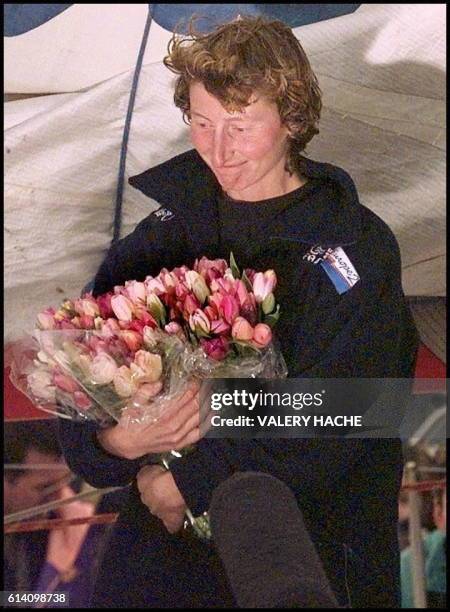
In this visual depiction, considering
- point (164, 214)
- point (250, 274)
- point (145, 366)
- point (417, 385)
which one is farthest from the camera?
point (417, 385)

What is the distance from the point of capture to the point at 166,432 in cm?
125

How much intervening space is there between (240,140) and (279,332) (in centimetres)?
25

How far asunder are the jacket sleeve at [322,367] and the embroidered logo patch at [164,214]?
0.85 ft

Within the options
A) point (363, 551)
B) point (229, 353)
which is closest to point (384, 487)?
point (363, 551)

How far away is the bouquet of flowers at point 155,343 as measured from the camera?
3.89 ft

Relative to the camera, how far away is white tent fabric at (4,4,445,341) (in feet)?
5.49

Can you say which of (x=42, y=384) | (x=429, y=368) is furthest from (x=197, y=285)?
(x=429, y=368)

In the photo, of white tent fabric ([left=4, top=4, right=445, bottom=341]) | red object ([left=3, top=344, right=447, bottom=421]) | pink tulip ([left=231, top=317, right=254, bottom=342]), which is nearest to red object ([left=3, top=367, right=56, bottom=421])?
red object ([left=3, top=344, right=447, bottom=421])

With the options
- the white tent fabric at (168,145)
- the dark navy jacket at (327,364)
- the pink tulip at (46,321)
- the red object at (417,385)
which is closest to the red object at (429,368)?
the red object at (417,385)

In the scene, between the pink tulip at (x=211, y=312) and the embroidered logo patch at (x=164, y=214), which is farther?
the embroidered logo patch at (x=164, y=214)

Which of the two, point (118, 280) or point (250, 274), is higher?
point (250, 274)

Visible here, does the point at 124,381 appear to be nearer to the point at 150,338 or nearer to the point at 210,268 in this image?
the point at 150,338

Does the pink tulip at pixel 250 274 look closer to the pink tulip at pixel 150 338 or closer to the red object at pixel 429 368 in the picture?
the pink tulip at pixel 150 338

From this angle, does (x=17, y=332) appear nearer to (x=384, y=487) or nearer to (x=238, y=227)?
(x=238, y=227)
